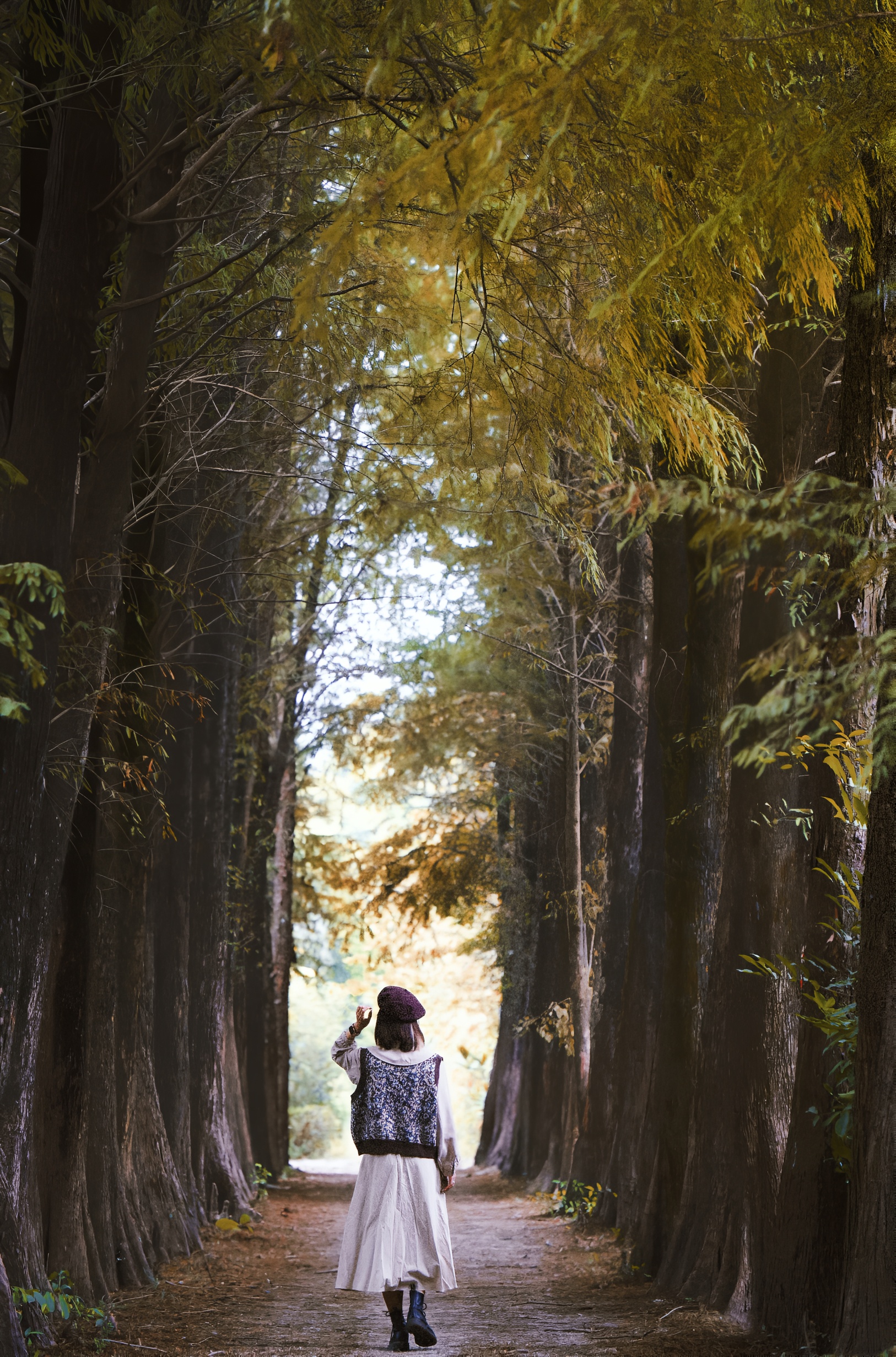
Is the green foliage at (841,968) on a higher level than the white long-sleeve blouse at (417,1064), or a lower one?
higher

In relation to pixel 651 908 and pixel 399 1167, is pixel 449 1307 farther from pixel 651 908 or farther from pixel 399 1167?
pixel 651 908

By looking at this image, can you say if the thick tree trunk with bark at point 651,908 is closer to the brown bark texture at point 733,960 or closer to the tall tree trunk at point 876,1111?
the brown bark texture at point 733,960

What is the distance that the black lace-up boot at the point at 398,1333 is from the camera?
23.9 ft

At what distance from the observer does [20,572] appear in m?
4.30

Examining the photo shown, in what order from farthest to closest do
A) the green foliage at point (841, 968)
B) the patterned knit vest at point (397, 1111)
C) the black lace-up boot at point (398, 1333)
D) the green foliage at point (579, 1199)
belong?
the green foliage at point (579, 1199), the patterned knit vest at point (397, 1111), the black lace-up boot at point (398, 1333), the green foliage at point (841, 968)

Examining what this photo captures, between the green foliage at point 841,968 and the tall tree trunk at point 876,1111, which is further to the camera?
the green foliage at point 841,968

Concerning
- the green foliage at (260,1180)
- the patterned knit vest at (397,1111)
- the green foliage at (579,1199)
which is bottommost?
the green foliage at (260,1180)

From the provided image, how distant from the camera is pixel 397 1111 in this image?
771 centimetres

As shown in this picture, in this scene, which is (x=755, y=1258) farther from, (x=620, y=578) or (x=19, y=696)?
(x=620, y=578)

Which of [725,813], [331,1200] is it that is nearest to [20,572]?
[725,813]

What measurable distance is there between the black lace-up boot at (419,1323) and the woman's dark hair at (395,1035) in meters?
1.41

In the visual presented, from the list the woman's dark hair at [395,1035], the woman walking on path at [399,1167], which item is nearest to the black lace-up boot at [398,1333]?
the woman walking on path at [399,1167]

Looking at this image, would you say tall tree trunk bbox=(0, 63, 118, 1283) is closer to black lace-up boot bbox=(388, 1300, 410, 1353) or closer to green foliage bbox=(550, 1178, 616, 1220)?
black lace-up boot bbox=(388, 1300, 410, 1353)

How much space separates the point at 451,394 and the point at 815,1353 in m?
6.01
